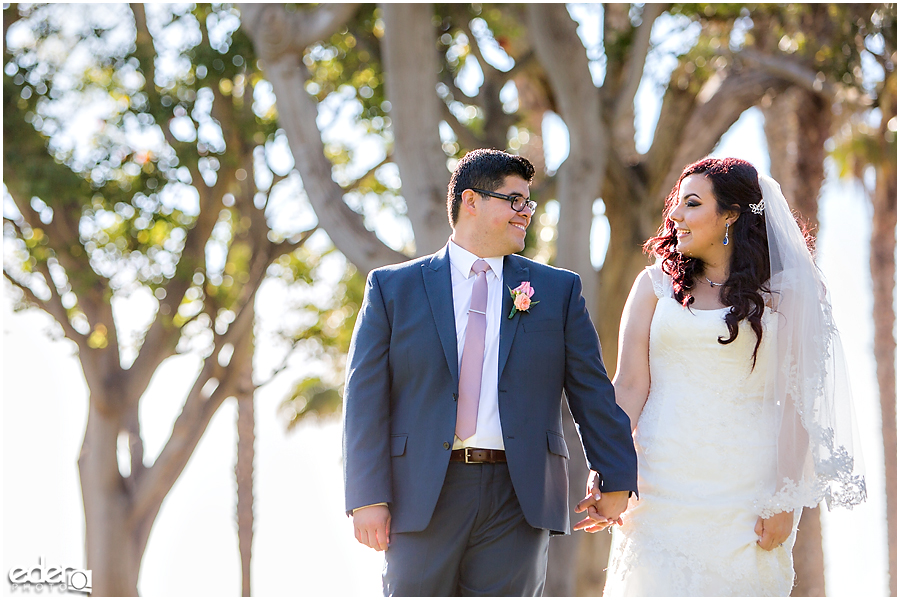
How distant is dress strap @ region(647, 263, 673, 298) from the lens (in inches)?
174

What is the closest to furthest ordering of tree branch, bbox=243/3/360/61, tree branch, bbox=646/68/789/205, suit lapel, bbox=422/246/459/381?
suit lapel, bbox=422/246/459/381 < tree branch, bbox=243/3/360/61 < tree branch, bbox=646/68/789/205

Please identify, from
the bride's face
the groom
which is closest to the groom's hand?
the groom

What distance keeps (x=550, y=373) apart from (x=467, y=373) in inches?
13.6

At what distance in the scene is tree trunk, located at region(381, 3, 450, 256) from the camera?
811 centimetres

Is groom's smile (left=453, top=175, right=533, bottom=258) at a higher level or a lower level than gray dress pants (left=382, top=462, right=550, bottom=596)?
higher

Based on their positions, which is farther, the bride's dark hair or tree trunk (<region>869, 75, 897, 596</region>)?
tree trunk (<region>869, 75, 897, 596</region>)

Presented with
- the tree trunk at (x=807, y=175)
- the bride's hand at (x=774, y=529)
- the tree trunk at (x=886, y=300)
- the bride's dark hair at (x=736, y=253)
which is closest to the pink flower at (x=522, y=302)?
the bride's dark hair at (x=736, y=253)

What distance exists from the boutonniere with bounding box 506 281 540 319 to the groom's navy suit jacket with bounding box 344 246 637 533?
0.9 inches

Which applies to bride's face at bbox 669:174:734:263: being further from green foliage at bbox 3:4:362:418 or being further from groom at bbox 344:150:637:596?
green foliage at bbox 3:4:362:418

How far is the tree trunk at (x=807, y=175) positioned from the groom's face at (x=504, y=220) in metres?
9.55

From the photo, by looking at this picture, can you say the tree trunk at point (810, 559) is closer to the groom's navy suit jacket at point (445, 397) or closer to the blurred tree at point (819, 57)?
the blurred tree at point (819, 57)

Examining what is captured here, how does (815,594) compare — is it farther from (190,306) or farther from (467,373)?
(467,373)

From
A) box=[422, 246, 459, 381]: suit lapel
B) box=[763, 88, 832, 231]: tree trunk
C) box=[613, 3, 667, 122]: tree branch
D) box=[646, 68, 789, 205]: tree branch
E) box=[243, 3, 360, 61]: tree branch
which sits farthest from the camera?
box=[763, 88, 832, 231]: tree trunk

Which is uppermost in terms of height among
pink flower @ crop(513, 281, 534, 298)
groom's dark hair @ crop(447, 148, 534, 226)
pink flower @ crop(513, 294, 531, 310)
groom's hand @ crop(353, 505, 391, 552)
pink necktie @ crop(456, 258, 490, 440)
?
groom's dark hair @ crop(447, 148, 534, 226)
